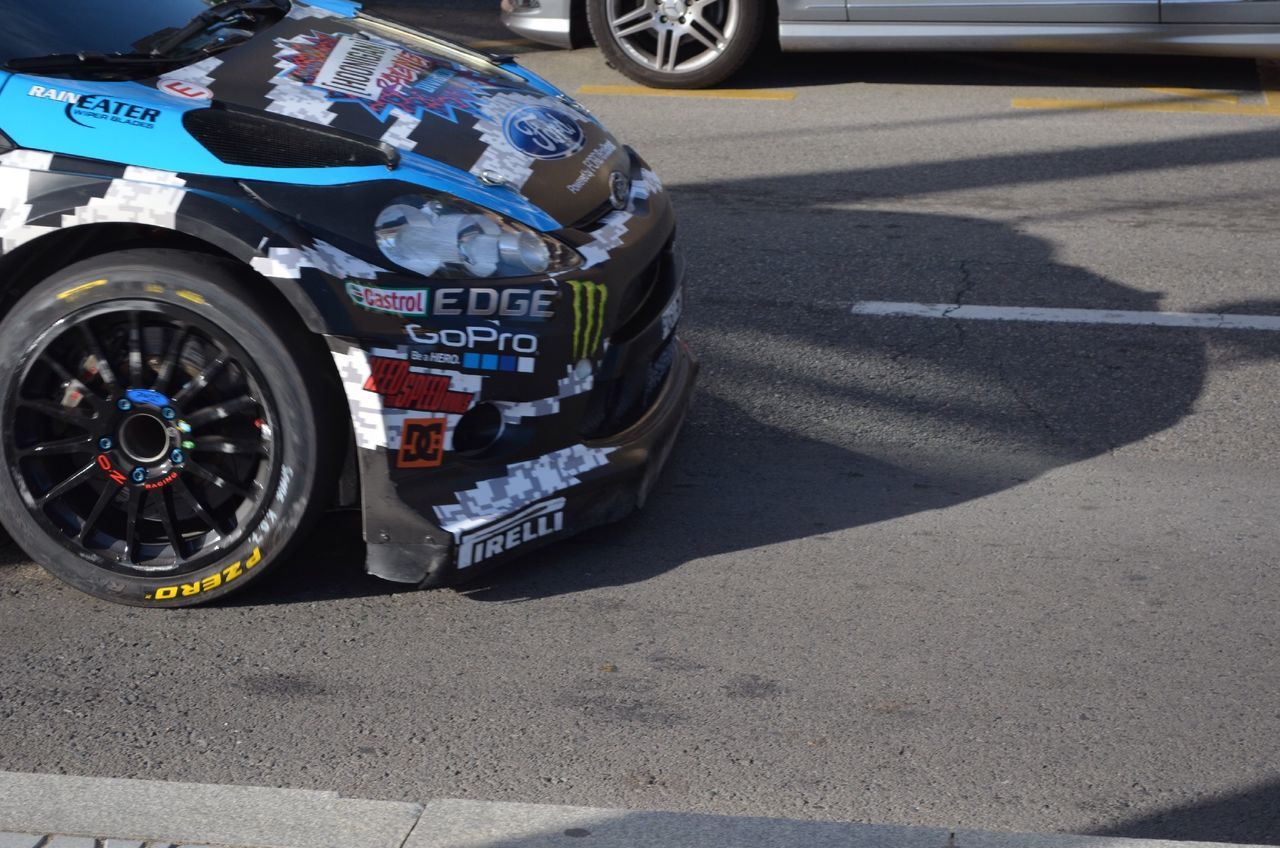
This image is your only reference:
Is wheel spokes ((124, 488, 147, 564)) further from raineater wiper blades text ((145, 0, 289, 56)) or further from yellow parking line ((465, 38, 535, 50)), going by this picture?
yellow parking line ((465, 38, 535, 50))

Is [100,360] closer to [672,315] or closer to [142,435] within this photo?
[142,435]

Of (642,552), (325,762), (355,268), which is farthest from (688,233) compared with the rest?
(325,762)

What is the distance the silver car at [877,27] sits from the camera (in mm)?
8289

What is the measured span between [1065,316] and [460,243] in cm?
280

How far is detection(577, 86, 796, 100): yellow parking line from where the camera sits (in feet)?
29.3

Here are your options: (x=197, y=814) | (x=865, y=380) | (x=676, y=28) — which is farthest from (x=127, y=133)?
(x=676, y=28)

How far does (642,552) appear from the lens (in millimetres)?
4066

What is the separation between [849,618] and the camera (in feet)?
12.2

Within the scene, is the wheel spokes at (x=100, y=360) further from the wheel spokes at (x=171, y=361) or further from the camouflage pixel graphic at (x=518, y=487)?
the camouflage pixel graphic at (x=518, y=487)

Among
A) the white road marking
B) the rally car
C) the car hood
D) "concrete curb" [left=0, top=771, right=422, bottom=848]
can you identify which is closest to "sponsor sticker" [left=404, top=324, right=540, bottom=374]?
the rally car

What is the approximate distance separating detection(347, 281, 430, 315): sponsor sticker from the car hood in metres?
0.43

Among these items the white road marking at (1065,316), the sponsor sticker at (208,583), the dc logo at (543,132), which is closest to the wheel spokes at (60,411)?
the sponsor sticker at (208,583)

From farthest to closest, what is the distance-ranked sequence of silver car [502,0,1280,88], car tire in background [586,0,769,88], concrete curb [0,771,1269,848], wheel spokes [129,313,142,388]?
car tire in background [586,0,769,88] → silver car [502,0,1280,88] → wheel spokes [129,313,142,388] → concrete curb [0,771,1269,848]

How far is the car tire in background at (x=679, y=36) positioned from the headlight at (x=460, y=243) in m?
5.53
